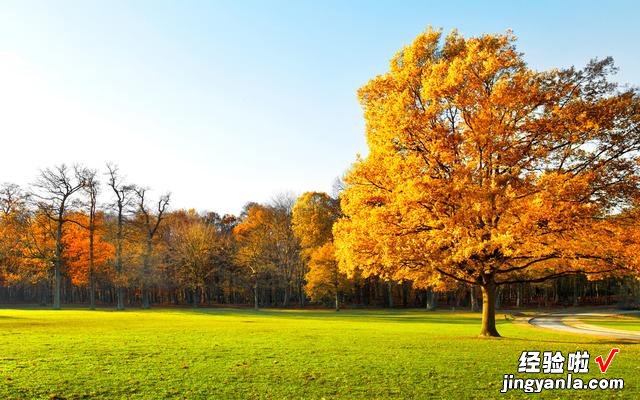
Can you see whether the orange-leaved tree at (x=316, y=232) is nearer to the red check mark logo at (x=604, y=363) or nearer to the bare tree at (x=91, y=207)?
the bare tree at (x=91, y=207)

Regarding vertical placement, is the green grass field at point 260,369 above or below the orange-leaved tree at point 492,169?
below

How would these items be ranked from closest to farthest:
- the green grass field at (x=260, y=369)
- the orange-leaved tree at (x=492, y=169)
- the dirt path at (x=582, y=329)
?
the green grass field at (x=260, y=369) < the orange-leaved tree at (x=492, y=169) < the dirt path at (x=582, y=329)

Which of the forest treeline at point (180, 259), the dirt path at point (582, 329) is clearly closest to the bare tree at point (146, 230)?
the forest treeline at point (180, 259)

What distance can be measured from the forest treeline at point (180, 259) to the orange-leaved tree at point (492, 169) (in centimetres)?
3443

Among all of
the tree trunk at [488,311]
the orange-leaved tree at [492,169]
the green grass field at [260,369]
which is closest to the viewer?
the green grass field at [260,369]

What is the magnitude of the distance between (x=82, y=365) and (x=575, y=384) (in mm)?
11580

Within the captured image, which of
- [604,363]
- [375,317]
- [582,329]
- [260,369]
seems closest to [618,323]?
[582,329]

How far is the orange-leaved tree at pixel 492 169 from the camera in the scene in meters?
18.6

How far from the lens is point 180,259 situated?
246 ft

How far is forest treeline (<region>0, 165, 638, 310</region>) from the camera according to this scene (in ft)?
208

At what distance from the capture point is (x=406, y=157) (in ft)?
65.9

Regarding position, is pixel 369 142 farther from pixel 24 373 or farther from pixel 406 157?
pixel 24 373

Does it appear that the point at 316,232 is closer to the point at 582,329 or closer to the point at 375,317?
the point at 375,317

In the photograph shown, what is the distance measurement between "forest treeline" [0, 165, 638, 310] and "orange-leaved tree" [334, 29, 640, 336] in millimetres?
34435
